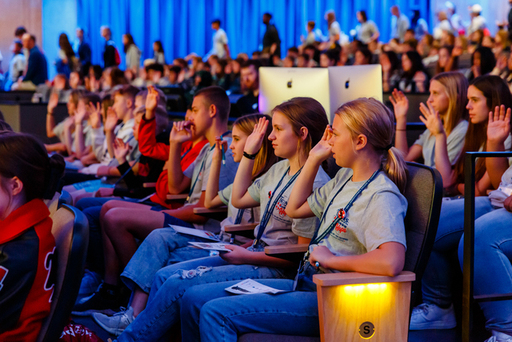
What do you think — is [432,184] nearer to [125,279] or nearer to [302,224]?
[302,224]

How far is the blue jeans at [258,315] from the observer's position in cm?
157

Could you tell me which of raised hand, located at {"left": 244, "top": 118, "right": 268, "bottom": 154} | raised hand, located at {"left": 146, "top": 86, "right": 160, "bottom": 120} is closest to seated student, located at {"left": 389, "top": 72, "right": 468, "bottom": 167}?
raised hand, located at {"left": 244, "top": 118, "right": 268, "bottom": 154}

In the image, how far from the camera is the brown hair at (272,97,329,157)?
2.07 metres

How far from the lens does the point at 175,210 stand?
276cm

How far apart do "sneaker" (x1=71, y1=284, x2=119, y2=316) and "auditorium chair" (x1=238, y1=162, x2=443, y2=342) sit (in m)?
1.25

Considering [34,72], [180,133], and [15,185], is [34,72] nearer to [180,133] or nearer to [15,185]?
[180,133]

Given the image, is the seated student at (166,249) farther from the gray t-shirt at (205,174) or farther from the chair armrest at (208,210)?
the gray t-shirt at (205,174)

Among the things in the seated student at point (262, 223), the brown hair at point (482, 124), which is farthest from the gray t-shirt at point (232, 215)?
the brown hair at point (482, 124)

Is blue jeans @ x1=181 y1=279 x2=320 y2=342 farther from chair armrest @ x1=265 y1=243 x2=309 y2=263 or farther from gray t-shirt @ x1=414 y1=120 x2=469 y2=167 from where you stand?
gray t-shirt @ x1=414 y1=120 x2=469 y2=167

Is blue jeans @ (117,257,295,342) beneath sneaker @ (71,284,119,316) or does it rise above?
above

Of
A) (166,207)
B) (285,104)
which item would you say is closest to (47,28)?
(166,207)

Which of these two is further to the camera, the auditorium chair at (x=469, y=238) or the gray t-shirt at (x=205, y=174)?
the gray t-shirt at (x=205, y=174)

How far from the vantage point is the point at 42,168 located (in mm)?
1646

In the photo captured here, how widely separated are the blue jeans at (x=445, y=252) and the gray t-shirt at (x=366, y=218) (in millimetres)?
667
